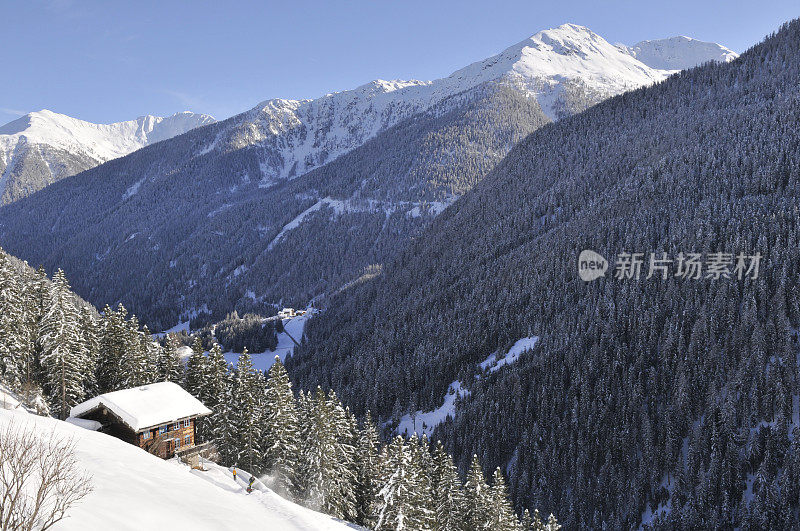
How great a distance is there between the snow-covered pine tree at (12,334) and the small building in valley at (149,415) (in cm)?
844

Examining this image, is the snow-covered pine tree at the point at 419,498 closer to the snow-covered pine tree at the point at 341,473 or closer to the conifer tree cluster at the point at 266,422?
the conifer tree cluster at the point at 266,422

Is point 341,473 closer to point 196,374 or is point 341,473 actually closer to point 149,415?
point 149,415

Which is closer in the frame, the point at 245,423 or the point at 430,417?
the point at 245,423

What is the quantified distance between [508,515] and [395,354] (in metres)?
93.9

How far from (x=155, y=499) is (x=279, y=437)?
19.7 meters

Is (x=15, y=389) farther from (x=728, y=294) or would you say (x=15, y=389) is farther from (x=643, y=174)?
(x=643, y=174)

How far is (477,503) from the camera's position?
38.2 m

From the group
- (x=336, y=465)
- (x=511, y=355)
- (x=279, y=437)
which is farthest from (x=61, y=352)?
(x=511, y=355)

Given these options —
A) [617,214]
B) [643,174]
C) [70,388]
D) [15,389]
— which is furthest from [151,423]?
[643,174]

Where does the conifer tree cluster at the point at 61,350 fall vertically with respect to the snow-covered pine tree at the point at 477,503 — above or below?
above

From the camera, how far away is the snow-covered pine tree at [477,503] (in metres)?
37.7

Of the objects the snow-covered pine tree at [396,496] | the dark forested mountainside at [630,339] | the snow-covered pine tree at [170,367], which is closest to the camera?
the snow-covered pine tree at [396,496]

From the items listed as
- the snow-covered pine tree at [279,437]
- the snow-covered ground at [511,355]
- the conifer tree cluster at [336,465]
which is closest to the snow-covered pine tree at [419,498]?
the conifer tree cluster at [336,465]

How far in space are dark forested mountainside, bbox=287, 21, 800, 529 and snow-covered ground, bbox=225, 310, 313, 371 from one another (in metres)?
8.65
